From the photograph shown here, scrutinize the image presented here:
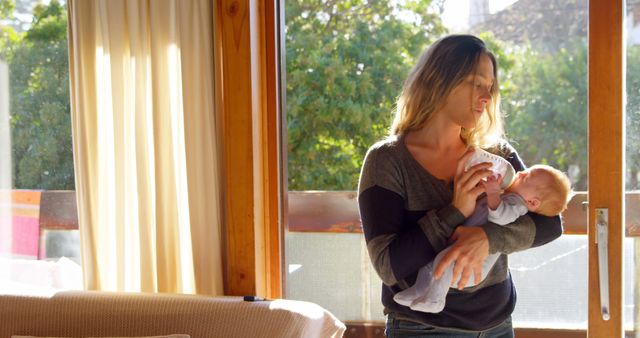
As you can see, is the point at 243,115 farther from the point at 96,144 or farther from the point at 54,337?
the point at 54,337

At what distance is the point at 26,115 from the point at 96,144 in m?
0.42

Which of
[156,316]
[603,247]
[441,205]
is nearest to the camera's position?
[441,205]

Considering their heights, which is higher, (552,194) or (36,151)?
(36,151)

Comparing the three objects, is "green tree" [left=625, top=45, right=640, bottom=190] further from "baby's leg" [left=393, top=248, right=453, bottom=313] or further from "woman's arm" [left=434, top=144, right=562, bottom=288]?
"baby's leg" [left=393, top=248, right=453, bottom=313]

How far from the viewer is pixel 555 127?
2.61 m

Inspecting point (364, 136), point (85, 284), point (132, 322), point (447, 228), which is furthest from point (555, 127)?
point (85, 284)

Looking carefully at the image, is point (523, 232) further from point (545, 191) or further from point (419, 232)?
point (419, 232)

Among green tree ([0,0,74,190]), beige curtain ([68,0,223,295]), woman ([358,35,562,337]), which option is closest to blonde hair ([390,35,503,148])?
woman ([358,35,562,337])

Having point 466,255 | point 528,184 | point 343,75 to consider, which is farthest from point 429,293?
point 343,75

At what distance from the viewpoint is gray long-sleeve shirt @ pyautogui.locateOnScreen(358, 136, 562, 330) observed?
181 cm

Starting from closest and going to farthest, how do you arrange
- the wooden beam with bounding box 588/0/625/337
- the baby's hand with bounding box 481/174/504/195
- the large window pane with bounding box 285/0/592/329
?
the baby's hand with bounding box 481/174/504/195
the wooden beam with bounding box 588/0/625/337
the large window pane with bounding box 285/0/592/329

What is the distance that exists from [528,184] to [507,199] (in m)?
0.07

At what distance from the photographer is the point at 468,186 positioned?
1822mm

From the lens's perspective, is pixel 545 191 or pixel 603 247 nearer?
pixel 545 191
